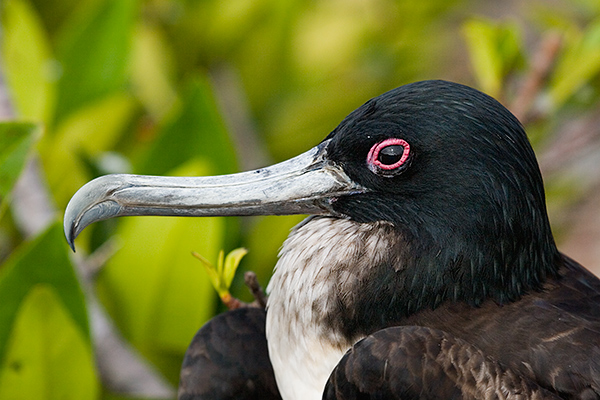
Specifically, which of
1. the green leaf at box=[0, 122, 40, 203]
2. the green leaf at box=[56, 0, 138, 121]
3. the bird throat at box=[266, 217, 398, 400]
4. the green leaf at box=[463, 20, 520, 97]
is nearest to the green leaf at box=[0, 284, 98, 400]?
the green leaf at box=[0, 122, 40, 203]

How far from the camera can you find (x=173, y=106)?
161cm

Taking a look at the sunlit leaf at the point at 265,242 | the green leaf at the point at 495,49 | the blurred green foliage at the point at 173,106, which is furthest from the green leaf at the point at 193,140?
the green leaf at the point at 495,49

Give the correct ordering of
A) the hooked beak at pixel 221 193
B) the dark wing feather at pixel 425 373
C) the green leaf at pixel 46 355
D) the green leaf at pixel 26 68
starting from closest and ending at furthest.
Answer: the dark wing feather at pixel 425 373 < the hooked beak at pixel 221 193 < the green leaf at pixel 46 355 < the green leaf at pixel 26 68

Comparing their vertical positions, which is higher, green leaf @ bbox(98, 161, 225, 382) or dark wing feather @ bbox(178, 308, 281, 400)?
green leaf @ bbox(98, 161, 225, 382)

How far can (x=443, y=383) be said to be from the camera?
0.82 metres

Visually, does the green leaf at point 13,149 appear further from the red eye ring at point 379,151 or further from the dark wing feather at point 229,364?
the red eye ring at point 379,151

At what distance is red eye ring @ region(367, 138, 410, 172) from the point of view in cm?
92

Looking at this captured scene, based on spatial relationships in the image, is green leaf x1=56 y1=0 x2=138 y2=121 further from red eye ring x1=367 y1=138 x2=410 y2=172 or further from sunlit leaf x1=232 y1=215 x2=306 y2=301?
red eye ring x1=367 y1=138 x2=410 y2=172

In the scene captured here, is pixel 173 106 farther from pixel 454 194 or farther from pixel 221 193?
pixel 454 194

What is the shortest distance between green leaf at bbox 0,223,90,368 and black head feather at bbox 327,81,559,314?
44 centimetres

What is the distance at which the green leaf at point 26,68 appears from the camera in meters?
1.55

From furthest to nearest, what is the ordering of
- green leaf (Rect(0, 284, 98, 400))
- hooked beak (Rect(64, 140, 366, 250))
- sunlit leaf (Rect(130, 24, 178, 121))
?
sunlit leaf (Rect(130, 24, 178, 121)) < green leaf (Rect(0, 284, 98, 400)) < hooked beak (Rect(64, 140, 366, 250))

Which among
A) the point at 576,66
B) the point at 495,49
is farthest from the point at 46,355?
the point at 576,66

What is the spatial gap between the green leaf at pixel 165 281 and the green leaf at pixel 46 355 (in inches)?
8.3
